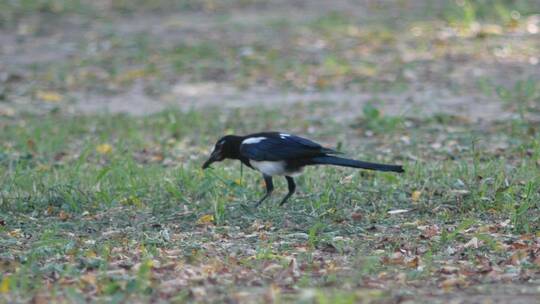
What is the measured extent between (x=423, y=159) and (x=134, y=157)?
8.48 feet

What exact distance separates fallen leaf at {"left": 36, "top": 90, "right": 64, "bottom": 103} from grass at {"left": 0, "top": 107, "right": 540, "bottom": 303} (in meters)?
2.11

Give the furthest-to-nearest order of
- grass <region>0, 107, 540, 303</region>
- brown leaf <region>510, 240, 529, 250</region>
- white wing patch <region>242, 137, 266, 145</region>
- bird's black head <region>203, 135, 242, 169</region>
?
bird's black head <region>203, 135, 242, 169</region>, white wing patch <region>242, 137, 266, 145</region>, brown leaf <region>510, 240, 529, 250</region>, grass <region>0, 107, 540, 303</region>

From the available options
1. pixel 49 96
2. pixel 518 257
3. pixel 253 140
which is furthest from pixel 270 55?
pixel 518 257

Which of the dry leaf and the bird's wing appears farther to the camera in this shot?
the bird's wing

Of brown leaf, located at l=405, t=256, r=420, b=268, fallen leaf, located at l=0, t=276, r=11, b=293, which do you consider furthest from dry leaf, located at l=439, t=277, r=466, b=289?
fallen leaf, located at l=0, t=276, r=11, b=293

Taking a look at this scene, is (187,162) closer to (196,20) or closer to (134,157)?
(134,157)

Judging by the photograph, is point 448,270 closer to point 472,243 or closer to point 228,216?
point 472,243

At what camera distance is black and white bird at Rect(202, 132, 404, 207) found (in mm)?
7211

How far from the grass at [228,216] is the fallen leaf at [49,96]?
211 cm

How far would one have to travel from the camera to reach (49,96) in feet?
40.4

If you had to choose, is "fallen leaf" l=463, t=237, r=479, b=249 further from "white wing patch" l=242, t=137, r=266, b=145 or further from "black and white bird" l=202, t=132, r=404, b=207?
"white wing patch" l=242, t=137, r=266, b=145

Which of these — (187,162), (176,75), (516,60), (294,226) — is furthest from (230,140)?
(516,60)

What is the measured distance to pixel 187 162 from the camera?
9344mm

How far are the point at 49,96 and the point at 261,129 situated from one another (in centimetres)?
303
